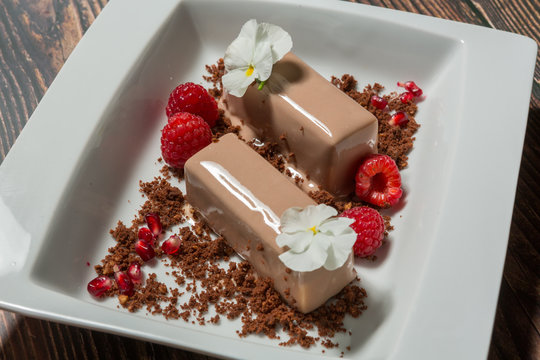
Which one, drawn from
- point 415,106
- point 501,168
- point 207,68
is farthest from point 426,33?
point 207,68

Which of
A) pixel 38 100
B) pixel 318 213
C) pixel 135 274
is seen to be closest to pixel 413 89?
pixel 318 213

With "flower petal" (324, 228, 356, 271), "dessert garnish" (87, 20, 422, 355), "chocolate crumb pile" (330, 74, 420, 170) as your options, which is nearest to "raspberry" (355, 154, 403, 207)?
"dessert garnish" (87, 20, 422, 355)

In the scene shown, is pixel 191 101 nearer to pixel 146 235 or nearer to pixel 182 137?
pixel 182 137

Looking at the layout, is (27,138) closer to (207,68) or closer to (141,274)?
(141,274)

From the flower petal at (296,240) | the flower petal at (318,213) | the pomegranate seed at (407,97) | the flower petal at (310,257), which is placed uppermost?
the flower petal at (318,213)

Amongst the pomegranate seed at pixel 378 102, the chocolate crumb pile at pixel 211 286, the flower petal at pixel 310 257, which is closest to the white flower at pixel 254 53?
the chocolate crumb pile at pixel 211 286

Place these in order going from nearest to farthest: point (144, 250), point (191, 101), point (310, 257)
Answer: point (310, 257) < point (144, 250) < point (191, 101)

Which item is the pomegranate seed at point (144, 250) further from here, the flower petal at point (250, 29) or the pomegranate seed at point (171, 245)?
the flower petal at point (250, 29)
